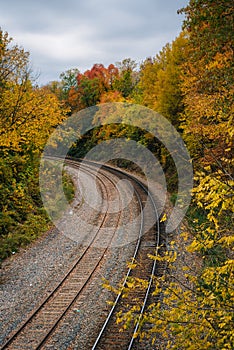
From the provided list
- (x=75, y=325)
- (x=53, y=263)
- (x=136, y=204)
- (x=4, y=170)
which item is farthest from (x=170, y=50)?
(x=75, y=325)

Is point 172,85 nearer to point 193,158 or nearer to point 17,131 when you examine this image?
point 17,131

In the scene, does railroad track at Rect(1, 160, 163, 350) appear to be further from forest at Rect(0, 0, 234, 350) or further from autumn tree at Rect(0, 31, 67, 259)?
autumn tree at Rect(0, 31, 67, 259)

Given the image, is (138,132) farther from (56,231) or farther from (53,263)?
(53,263)

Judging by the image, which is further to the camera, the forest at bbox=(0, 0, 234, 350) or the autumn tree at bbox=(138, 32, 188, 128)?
the autumn tree at bbox=(138, 32, 188, 128)

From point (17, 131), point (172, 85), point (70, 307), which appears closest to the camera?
point (70, 307)

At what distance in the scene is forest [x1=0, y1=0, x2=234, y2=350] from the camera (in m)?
4.58

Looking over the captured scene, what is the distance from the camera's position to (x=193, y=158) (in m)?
8.22

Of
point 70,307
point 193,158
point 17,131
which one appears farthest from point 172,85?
point 70,307

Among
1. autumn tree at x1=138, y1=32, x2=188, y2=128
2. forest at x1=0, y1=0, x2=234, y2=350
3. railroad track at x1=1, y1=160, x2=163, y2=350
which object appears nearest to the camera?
forest at x1=0, y1=0, x2=234, y2=350

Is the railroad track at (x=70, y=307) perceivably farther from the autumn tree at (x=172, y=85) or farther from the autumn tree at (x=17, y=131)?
the autumn tree at (x=172, y=85)

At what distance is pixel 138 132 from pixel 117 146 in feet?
25.0

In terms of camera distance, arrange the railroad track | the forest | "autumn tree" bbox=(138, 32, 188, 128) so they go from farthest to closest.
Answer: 1. "autumn tree" bbox=(138, 32, 188, 128)
2. the railroad track
3. the forest

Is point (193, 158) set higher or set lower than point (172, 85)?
lower

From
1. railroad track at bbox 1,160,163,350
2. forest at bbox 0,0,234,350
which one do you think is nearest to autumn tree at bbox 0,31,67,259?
forest at bbox 0,0,234,350
